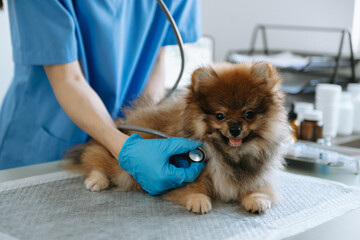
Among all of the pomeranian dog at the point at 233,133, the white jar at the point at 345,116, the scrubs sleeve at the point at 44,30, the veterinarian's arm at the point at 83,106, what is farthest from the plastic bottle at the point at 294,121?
the scrubs sleeve at the point at 44,30

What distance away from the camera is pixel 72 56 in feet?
4.63

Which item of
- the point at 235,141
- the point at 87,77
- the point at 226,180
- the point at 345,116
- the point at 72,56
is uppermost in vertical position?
the point at 72,56

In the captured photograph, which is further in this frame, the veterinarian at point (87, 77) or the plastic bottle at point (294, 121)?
the plastic bottle at point (294, 121)

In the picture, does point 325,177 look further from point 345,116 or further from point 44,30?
point 44,30

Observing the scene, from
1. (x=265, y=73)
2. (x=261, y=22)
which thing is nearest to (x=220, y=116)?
(x=265, y=73)

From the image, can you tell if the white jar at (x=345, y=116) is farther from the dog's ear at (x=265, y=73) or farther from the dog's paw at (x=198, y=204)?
the dog's paw at (x=198, y=204)

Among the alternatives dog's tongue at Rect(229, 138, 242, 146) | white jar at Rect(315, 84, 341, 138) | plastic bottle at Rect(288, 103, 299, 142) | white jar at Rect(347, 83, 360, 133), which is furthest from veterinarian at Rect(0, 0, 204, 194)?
white jar at Rect(347, 83, 360, 133)

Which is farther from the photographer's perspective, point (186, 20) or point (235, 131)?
point (186, 20)

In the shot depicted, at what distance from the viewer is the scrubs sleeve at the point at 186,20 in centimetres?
171

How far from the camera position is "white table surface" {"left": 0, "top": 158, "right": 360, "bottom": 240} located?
37.0 inches

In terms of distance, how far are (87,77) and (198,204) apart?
0.75 meters

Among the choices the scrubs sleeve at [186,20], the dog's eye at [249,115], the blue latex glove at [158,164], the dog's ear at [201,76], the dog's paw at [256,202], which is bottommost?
the dog's paw at [256,202]

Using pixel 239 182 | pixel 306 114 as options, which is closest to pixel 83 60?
pixel 239 182

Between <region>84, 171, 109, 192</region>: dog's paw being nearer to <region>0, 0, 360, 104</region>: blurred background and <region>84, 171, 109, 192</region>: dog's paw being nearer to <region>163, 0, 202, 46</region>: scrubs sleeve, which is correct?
<region>163, 0, 202, 46</region>: scrubs sleeve
